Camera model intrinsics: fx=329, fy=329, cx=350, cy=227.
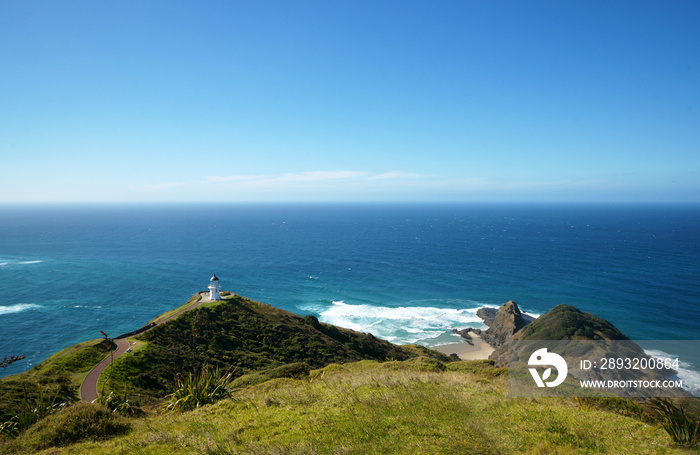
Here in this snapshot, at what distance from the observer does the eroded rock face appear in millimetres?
54406

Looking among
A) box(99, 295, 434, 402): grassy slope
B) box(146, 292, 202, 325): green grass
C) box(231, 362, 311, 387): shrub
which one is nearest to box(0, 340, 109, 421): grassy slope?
box(99, 295, 434, 402): grassy slope

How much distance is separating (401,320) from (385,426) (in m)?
53.4

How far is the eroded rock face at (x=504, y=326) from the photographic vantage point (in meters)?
54.4

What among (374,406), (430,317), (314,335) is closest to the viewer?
(374,406)

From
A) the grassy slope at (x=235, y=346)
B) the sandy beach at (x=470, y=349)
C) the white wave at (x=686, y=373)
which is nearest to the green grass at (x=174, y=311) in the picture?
the grassy slope at (x=235, y=346)

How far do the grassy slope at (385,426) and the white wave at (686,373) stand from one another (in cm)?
4012

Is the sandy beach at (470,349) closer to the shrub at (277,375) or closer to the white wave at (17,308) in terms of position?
the shrub at (277,375)

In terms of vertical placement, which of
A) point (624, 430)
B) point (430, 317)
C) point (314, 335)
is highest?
point (624, 430)

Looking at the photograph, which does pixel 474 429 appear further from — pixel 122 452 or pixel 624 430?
pixel 122 452

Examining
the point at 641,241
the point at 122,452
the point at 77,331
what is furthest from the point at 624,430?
the point at 641,241

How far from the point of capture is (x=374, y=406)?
482 inches

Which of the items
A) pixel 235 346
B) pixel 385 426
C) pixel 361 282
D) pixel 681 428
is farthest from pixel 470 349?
pixel 385 426

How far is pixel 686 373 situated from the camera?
41.8 m

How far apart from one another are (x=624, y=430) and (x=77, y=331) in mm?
68796
